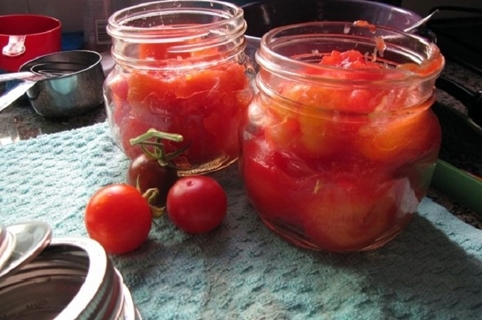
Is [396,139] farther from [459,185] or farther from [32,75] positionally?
[32,75]

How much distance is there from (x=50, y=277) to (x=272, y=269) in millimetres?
203

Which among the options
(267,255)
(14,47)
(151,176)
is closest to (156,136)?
(151,176)

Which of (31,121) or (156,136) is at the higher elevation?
(156,136)

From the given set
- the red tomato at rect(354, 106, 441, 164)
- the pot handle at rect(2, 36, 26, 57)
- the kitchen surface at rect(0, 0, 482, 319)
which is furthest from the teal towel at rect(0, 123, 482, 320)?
the pot handle at rect(2, 36, 26, 57)

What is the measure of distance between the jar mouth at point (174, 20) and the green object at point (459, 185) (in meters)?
0.28

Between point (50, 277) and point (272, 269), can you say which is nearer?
point (50, 277)

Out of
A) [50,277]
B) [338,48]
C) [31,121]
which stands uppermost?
[338,48]

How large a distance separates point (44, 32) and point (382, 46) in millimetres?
599

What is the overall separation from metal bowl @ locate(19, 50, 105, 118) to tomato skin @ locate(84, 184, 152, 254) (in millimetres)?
312

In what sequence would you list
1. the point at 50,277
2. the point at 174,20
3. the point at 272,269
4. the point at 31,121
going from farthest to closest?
1. the point at 31,121
2. the point at 174,20
3. the point at 272,269
4. the point at 50,277

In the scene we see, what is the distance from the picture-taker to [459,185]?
60 cm

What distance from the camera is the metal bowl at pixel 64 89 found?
2.55 feet

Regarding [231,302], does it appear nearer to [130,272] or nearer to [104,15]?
[130,272]

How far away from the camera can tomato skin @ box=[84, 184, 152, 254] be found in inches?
20.1
